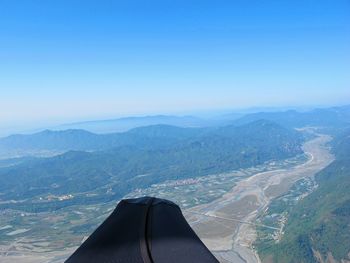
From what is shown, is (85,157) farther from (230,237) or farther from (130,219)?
(130,219)

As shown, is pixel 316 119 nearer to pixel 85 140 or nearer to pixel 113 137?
pixel 113 137

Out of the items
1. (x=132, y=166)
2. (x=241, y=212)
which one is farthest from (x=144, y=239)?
(x=132, y=166)

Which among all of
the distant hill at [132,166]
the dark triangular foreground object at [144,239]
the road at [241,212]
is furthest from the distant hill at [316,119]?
the dark triangular foreground object at [144,239]

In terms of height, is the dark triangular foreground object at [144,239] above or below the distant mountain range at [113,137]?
above

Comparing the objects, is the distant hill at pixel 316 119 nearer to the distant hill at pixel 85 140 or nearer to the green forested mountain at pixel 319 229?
the distant hill at pixel 85 140

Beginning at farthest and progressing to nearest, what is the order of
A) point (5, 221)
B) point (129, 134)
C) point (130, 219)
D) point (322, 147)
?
point (129, 134) → point (322, 147) → point (5, 221) → point (130, 219)


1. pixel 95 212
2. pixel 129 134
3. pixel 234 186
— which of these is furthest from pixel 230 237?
pixel 129 134

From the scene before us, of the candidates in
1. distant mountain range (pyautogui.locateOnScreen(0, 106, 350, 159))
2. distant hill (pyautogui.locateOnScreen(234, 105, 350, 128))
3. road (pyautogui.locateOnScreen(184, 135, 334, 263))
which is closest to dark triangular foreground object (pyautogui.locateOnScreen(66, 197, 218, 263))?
road (pyautogui.locateOnScreen(184, 135, 334, 263))
